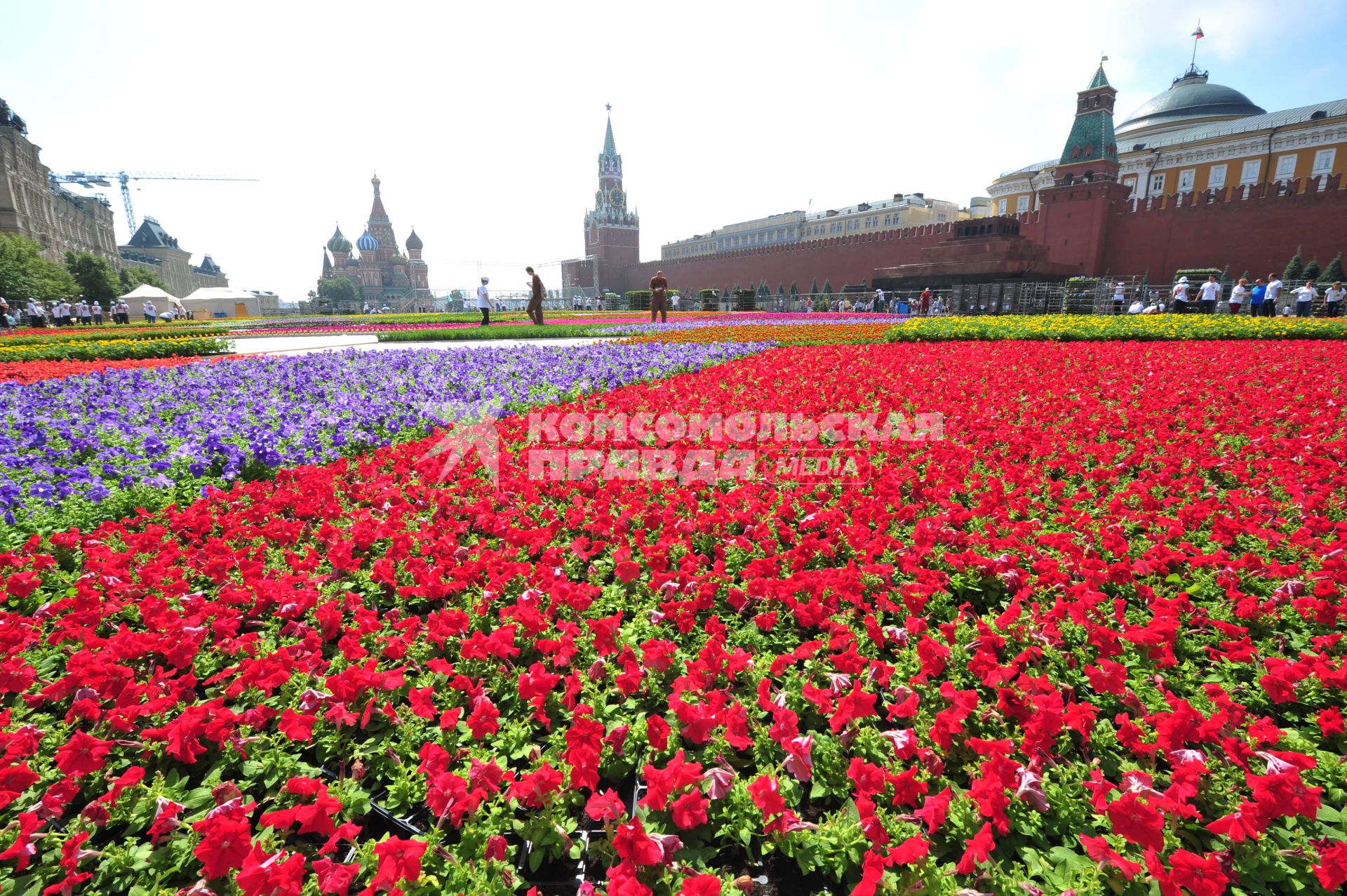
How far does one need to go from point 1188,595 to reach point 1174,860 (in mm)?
1450

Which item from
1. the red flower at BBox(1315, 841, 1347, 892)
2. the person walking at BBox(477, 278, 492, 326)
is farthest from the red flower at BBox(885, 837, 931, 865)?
the person walking at BBox(477, 278, 492, 326)

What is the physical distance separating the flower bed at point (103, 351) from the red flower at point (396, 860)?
1175 centimetres

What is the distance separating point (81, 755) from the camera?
1.41 meters

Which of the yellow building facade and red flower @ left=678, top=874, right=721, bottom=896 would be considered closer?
red flower @ left=678, top=874, right=721, bottom=896

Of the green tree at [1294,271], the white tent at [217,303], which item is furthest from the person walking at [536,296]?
the white tent at [217,303]

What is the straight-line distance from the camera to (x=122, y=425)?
14.4ft

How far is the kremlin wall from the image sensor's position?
2356cm

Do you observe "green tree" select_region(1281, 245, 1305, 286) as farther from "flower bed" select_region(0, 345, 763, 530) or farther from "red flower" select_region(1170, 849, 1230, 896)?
"red flower" select_region(1170, 849, 1230, 896)

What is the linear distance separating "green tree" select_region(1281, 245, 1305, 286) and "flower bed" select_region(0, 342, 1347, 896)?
26.4 meters

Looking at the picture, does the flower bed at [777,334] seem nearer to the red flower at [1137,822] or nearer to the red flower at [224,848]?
the red flower at [1137,822]

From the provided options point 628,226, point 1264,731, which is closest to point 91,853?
point 1264,731

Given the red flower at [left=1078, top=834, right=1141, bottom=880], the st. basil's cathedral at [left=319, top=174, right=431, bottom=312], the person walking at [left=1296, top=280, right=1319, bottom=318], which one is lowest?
the red flower at [left=1078, top=834, right=1141, bottom=880]

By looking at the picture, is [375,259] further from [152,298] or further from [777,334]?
[777,334]

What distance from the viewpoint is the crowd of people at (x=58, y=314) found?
2434 centimetres
